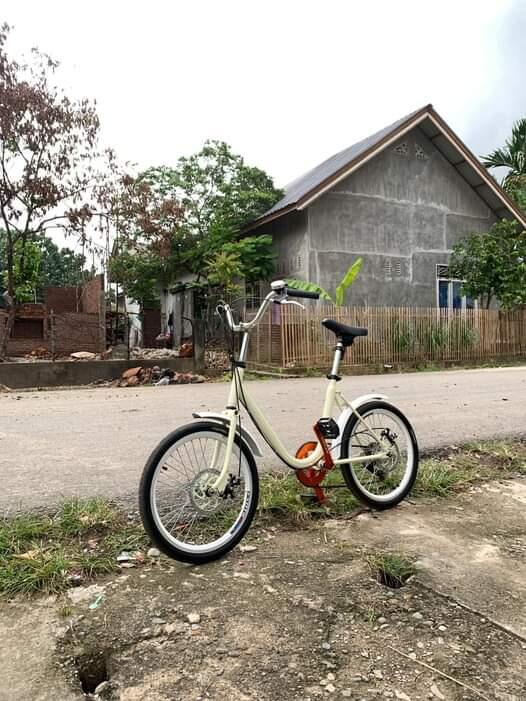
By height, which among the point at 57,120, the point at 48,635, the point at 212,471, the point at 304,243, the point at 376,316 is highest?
the point at 57,120

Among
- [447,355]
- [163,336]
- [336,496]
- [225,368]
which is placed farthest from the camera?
[163,336]

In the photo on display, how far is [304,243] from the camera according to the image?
1719 centimetres

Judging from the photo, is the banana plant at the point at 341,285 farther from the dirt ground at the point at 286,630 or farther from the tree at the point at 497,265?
the dirt ground at the point at 286,630

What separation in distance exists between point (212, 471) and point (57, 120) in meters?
13.2

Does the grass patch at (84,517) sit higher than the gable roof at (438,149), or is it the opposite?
the gable roof at (438,149)

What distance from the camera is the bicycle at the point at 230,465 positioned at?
2.58 m

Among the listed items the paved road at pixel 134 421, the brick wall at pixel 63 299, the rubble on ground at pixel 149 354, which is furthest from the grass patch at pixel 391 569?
the brick wall at pixel 63 299

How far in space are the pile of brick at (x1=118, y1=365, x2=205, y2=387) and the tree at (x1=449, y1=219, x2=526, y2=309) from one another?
996 centimetres

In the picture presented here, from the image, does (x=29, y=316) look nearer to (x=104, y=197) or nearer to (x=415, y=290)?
(x=104, y=197)

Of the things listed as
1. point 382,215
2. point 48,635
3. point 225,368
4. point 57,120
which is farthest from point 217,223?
point 48,635

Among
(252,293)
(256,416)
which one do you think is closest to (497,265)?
(252,293)

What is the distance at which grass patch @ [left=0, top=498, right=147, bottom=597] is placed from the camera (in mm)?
2364

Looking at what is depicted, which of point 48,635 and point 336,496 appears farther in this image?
point 336,496

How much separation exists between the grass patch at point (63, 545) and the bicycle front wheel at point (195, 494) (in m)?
0.25
